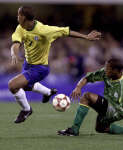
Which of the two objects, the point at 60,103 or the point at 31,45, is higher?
the point at 31,45

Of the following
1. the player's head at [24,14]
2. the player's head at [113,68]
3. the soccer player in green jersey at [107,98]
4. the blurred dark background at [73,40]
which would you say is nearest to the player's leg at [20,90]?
the player's head at [24,14]

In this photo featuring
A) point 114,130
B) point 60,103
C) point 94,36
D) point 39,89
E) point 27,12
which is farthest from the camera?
point 39,89

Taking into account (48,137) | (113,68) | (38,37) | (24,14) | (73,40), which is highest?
(24,14)

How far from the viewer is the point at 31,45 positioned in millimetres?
9445

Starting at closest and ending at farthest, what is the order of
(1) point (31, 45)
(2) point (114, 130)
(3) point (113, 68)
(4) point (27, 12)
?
(3) point (113, 68)
(2) point (114, 130)
(4) point (27, 12)
(1) point (31, 45)

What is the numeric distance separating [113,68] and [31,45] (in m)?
2.05

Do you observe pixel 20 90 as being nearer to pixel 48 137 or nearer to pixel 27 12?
pixel 27 12

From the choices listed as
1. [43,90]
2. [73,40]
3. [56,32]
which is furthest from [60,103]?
[73,40]

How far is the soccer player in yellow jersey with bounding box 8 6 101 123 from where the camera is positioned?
30.0 feet

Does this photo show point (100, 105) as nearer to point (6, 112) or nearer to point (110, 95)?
point (110, 95)

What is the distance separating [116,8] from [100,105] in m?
11.7

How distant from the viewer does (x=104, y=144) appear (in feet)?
23.8

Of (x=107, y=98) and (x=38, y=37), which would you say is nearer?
(x=107, y=98)

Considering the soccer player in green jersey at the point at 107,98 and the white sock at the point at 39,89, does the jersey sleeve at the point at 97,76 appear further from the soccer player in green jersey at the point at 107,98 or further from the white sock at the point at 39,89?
the white sock at the point at 39,89
